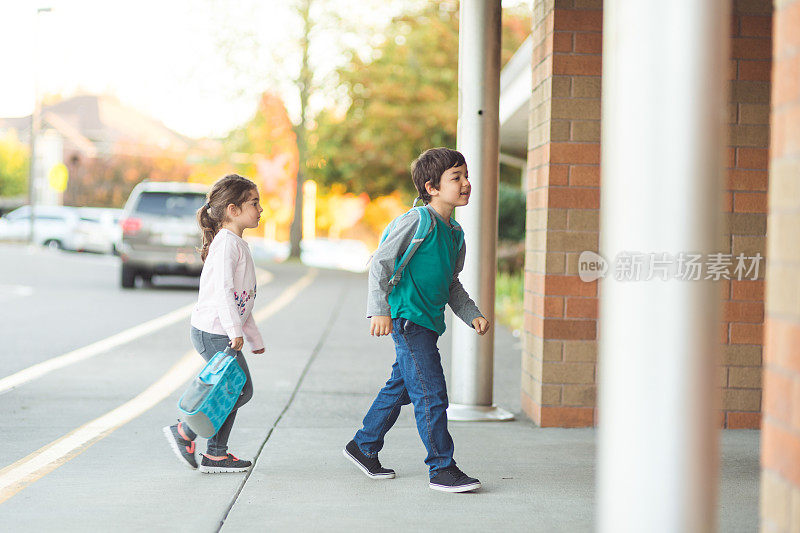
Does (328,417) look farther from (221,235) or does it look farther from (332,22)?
(332,22)

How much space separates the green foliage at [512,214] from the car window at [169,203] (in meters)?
6.36

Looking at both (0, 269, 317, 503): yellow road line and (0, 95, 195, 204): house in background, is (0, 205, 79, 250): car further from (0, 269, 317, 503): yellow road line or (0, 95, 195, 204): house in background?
(0, 269, 317, 503): yellow road line

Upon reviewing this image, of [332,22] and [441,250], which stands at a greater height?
[332,22]

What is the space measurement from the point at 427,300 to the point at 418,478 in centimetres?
90

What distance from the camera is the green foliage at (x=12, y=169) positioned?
62.9 metres

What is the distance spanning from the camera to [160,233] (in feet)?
54.4

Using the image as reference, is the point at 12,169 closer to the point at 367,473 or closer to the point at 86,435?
the point at 86,435

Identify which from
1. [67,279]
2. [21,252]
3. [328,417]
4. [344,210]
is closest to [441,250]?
[328,417]

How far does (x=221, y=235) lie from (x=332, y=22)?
1092 inches

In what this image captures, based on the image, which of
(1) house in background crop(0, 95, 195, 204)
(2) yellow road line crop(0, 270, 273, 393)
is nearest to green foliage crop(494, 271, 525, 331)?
(2) yellow road line crop(0, 270, 273, 393)

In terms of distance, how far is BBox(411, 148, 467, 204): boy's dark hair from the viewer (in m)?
4.63

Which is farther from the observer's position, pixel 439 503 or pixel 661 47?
pixel 439 503

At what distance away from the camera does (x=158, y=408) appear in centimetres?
650

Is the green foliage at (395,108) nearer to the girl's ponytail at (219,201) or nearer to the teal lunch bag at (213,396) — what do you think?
the girl's ponytail at (219,201)
